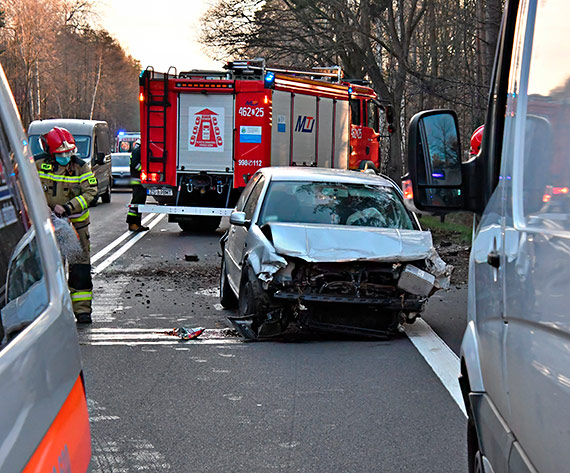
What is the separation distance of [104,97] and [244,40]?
70.8 metres

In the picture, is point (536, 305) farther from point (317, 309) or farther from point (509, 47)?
point (317, 309)

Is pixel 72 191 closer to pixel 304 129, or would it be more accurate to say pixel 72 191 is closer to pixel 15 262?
pixel 15 262

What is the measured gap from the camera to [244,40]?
30562mm

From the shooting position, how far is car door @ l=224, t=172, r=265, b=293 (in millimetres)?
9102

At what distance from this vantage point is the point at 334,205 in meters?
8.88

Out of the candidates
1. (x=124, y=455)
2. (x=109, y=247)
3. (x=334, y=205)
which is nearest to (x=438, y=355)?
(x=334, y=205)

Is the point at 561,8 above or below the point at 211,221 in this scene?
above

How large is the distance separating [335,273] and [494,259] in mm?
4962

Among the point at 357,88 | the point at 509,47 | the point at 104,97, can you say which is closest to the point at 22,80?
the point at 104,97

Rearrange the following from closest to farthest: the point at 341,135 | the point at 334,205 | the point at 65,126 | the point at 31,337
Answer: the point at 31,337 → the point at 334,205 → the point at 341,135 → the point at 65,126

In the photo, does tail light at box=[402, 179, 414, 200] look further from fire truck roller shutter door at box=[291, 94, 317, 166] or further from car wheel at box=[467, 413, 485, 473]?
fire truck roller shutter door at box=[291, 94, 317, 166]

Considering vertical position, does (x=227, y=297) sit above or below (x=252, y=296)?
below

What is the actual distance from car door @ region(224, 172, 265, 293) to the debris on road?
0.74 meters

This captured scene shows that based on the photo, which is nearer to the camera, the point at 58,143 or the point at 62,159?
the point at 58,143
